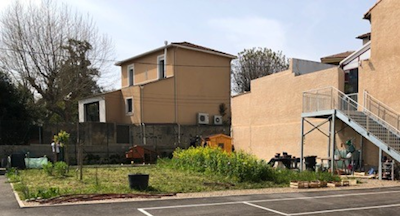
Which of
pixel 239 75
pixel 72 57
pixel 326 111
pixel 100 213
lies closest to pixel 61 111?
pixel 72 57

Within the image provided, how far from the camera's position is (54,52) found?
111 ft

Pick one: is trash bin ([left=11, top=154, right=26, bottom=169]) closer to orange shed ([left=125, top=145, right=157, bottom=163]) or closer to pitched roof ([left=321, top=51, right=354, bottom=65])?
orange shed ([left=125, top=145, right=157, bottom=163])

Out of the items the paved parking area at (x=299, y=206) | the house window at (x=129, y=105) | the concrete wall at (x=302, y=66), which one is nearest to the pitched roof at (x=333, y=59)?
the concrete wall at (x=302, y=66)

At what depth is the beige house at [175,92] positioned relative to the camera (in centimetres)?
3362

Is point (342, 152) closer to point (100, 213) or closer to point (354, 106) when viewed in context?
point (354, 106)

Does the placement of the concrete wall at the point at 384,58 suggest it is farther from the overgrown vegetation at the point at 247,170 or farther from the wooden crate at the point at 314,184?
the wooden crate at the point at 314,184

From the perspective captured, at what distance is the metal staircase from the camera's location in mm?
16078

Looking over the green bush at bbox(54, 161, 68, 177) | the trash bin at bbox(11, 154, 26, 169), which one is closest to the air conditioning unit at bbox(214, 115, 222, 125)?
the trash bin at bbox(11, 154, 26, 169)

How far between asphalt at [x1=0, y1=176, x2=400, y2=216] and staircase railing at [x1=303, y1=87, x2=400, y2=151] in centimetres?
441

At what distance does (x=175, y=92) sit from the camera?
34.6 meters

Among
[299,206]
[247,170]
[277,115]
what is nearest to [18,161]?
[247,170]

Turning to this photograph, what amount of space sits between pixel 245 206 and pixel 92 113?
32.1 m

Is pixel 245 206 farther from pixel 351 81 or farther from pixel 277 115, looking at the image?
pixel 277 115

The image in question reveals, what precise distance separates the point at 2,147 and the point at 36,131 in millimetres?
2756
